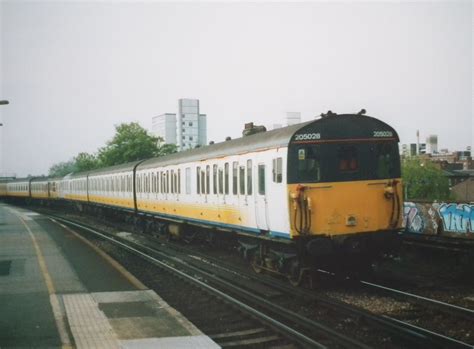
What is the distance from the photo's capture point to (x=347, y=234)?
11555 millimetres

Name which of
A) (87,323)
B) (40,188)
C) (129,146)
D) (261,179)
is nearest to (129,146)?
(129,146)

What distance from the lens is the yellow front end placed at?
37.3ft

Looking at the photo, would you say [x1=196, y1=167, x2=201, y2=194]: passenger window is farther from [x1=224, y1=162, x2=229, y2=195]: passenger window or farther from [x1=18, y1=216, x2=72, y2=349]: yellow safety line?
[x1=18, y1=216, x2=72, y2=349]: yellow safety line

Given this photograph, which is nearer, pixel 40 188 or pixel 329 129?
pixel 329 129

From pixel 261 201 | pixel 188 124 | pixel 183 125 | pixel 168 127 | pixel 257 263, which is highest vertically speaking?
pixel 188 124

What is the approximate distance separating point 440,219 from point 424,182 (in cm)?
7074

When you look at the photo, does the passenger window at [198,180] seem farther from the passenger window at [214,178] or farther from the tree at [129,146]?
the tree at [129,146]

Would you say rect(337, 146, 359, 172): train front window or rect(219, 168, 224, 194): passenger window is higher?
rect(337, 146, 359, 172): train front window

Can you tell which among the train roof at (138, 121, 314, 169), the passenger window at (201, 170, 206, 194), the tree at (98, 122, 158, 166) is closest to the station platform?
the passenger window at (201, 170, 206, 194)

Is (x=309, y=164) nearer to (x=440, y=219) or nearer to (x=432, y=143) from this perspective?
(x=440, y=219)

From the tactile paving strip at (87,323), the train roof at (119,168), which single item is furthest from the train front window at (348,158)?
the train roof at (119,168)

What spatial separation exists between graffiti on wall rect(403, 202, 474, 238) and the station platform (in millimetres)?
10358

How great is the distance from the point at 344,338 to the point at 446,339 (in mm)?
1394

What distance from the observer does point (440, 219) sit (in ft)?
60.1
